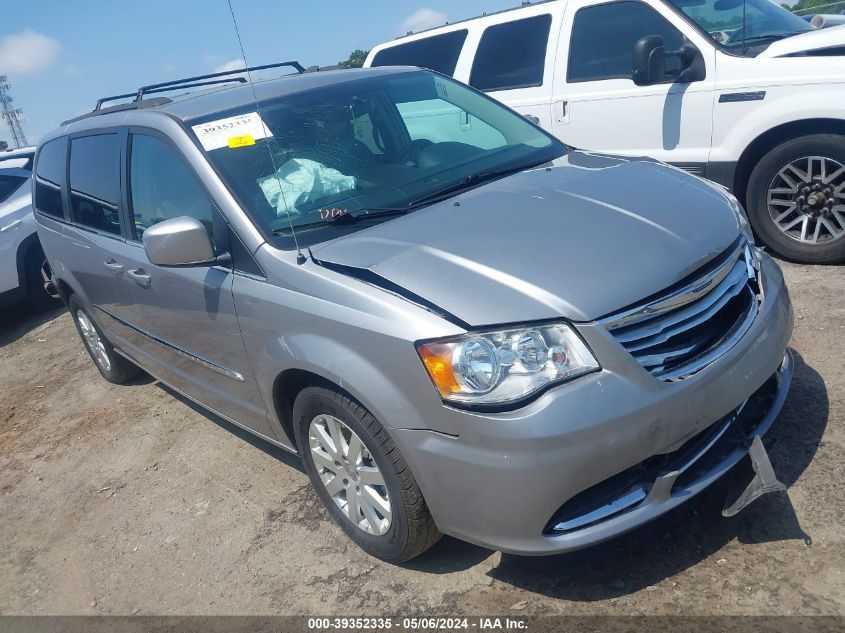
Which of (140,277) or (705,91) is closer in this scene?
(140,277)

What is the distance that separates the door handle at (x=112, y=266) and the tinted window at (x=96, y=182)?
0.55 ft

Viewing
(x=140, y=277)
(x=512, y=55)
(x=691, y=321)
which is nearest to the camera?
(x=691, y=321)

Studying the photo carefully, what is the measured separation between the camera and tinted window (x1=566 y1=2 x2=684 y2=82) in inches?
208

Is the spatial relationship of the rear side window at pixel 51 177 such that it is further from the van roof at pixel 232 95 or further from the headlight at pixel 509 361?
the headlight at pixel 509 361

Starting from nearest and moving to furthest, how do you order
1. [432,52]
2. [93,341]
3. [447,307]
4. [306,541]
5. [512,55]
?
1. [447,307]
2. [306,541]
3. [93,341]
4. [512,55]
5. [432,52]

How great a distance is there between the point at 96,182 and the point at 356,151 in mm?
1851

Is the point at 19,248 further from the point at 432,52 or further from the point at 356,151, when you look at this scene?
the point at 356,151

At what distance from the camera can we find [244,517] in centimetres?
343

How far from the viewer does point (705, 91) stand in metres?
5.02

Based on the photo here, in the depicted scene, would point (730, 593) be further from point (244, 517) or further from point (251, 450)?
point (251, 450)

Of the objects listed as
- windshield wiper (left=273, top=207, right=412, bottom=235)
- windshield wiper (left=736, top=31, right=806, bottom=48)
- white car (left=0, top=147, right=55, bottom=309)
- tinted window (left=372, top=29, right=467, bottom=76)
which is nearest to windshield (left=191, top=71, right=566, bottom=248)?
windshield wiper (left=273, top=207, right=412, bottom=235)

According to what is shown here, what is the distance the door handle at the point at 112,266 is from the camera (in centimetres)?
397

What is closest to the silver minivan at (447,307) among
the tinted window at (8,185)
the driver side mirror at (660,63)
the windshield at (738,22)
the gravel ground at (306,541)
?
the gravel ground at (306,541)

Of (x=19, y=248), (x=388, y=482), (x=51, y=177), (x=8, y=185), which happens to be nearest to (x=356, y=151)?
(x=388, y=482)
